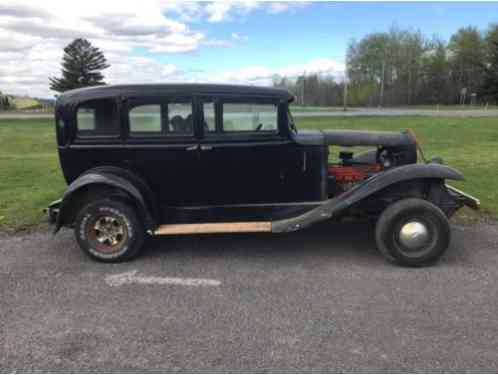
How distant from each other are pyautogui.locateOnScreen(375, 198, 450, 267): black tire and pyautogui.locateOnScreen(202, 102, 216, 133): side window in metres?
2.03

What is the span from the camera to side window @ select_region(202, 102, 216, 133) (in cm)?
425

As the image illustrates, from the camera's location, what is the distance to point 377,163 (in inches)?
199

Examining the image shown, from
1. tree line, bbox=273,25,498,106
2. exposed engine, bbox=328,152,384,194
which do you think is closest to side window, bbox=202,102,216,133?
exposed engine, bbox=328,152,384,194

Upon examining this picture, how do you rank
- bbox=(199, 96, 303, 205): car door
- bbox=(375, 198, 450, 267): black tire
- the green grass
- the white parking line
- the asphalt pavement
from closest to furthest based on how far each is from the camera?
the asphalt pavement < the white parking line < bbox=(375, 198, 450, 267): black tire < bbox=(199, 96, 303, 205): car door < the green grass

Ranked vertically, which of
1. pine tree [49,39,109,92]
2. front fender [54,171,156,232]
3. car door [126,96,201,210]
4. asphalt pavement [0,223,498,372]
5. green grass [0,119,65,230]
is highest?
pine tree [49,39,109,92]

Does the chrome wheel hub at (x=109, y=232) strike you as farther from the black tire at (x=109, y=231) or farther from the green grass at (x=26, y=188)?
the green grass at (x=26, y=188)

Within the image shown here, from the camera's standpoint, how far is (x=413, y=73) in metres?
61.6

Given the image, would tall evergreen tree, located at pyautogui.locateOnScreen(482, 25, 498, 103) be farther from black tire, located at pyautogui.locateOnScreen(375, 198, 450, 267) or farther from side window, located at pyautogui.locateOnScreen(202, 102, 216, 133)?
side window, located at pyautogui.locateOnScreen(202, 102, 216, 133)

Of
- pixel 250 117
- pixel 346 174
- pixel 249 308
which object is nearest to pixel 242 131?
pixel 250 117

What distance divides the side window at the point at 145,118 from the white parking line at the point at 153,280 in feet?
4.97

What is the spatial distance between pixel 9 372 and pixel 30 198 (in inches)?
185

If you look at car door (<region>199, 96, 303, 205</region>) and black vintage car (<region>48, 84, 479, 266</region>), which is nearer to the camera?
black vintage car (<region>48, 84, 479, 266</region>)

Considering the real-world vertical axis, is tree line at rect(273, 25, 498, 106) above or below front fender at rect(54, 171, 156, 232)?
above

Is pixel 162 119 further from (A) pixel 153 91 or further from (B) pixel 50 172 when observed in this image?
(B) pixel 50 172
